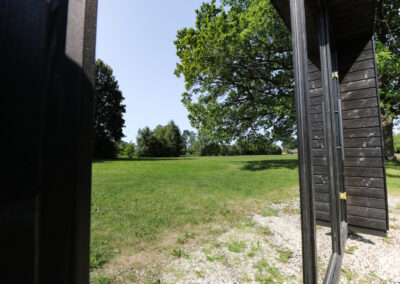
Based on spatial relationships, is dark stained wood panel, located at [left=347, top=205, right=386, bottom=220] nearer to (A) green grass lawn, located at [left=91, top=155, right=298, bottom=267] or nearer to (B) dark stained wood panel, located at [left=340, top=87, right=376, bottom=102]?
(B) dark stained wood panel, located at [left=340, top=87, right=376, bottom=102]

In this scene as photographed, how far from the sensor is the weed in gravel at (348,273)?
1.63 metres

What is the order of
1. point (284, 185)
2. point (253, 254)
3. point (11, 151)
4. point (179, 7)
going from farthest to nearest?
point (284, 185) → point (179, 7) → point (253, 254) → point (11, 151)

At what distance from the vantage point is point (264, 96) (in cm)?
879

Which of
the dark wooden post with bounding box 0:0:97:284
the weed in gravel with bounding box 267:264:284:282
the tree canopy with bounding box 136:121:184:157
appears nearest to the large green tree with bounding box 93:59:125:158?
the tree canopy with bounding box 136:121:184:157

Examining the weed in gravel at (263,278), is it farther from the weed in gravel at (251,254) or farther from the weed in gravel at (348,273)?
the weed in gravel at (348,273)

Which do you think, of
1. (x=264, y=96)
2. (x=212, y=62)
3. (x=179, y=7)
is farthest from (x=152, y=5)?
(x=264, y=96)

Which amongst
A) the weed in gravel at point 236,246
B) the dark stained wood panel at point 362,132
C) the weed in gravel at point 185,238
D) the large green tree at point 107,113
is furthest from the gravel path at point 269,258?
the large green tree at point 107,113

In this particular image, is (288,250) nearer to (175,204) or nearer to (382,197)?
(382,197)

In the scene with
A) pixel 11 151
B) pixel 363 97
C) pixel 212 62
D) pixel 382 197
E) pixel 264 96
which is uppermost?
pixel 212 62

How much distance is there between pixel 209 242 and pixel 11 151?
2.29m

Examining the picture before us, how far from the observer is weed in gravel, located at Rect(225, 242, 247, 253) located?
2053mm

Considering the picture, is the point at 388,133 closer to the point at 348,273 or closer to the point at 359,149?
the point at 359,149

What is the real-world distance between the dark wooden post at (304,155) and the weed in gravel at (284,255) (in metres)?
1.04

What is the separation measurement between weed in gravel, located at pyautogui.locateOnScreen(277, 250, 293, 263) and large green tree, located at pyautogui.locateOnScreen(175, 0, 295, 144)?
6434mm
